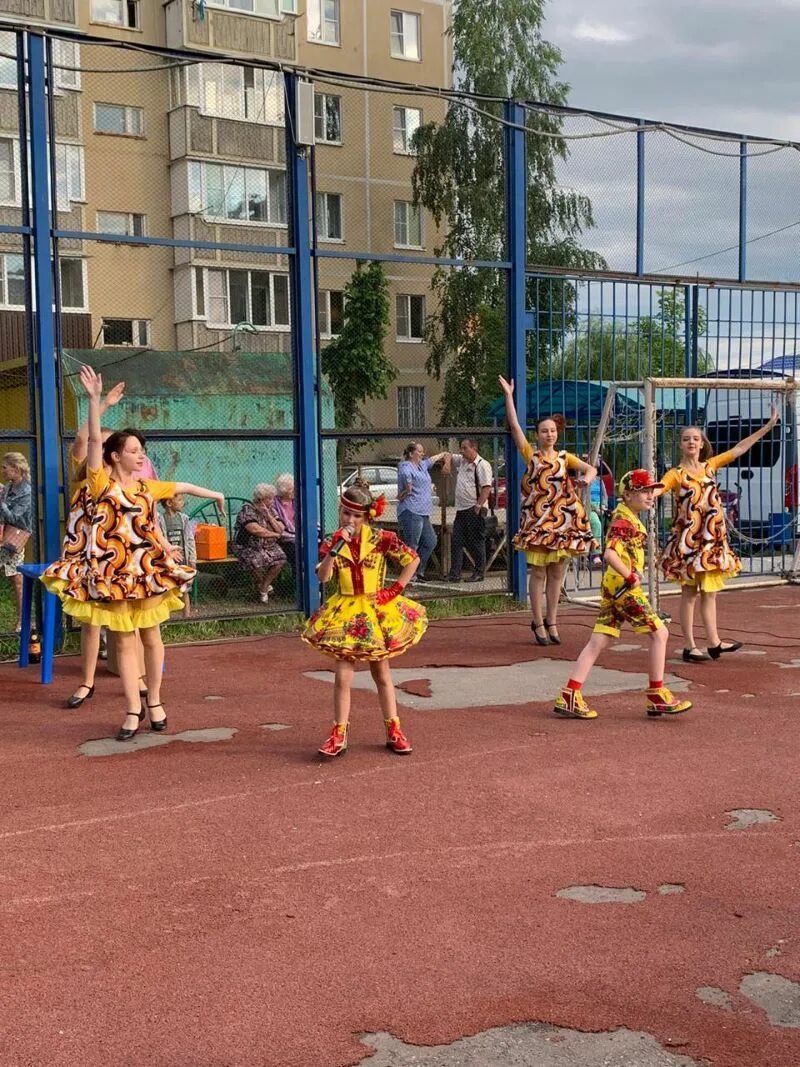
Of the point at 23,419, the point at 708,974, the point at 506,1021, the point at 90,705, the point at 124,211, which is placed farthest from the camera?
the point at 124,211

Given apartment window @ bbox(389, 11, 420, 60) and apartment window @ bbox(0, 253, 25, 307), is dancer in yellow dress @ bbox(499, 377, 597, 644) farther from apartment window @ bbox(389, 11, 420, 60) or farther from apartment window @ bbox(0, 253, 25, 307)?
apartment window @ bbox(389, 11, 420, 60)

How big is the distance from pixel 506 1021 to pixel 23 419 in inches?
547

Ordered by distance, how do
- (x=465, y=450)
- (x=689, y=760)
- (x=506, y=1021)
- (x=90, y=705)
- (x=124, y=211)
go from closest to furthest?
(x=506, y=1021)
(x=689, y=760)
(x=90, y=705)
(x=465, y=450)
(x=124, y=211)

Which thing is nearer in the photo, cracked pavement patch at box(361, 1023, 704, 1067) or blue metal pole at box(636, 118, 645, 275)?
cracked pavement patch at box(361, 1023, 704, 1067)

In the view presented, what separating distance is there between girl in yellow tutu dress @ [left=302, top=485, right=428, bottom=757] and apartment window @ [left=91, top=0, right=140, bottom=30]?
33079mm

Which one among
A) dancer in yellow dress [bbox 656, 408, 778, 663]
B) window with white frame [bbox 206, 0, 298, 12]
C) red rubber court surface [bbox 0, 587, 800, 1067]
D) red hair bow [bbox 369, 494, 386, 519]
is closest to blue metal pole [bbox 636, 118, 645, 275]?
dancer in yellow dress [bbox 656, 408, 778, 663]

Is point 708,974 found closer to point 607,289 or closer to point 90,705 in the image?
point 90,705

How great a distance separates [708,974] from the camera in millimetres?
4141

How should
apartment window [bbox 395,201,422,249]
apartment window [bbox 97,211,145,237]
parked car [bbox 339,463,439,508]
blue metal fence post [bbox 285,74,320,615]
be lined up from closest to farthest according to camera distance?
blue metal fence post [bbox 285,74,320,615] → parked car [bbox 339,463,439,508] → apartment window [bbox 97,211,145,237] → apartment window [bbox 395,201,422,249]

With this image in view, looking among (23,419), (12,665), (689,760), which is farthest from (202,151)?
(689,760)

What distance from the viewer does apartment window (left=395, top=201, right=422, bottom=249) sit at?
33.9 meters

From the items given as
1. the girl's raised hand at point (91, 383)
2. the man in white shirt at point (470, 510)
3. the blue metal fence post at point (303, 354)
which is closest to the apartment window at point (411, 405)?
the man in white shirt at point (470, 510)

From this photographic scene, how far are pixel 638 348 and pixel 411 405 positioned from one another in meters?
19.4

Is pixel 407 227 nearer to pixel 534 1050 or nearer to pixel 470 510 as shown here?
pixel 470 510
